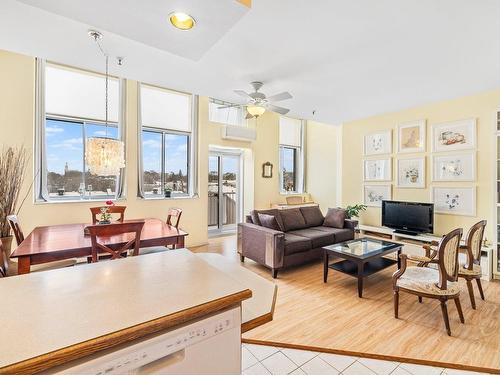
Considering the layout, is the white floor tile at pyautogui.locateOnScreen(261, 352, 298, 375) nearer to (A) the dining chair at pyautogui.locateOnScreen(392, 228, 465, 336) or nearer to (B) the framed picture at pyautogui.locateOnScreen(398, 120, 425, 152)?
(A) the dining chair at pyautogui.locateOnScreen(392, 228, 465, 336)

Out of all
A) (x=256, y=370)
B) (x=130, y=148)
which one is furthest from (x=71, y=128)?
(x=256, y=370)

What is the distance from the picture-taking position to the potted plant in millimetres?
2912

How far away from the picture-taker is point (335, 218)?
16.1 ft

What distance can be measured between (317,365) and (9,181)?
13.1 ft

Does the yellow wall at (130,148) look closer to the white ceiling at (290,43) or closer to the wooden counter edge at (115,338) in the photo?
the white ceiling at (290,43)

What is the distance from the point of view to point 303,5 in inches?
84.8

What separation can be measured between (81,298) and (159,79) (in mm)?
3534

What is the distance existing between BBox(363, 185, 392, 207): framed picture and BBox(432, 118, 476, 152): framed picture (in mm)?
1122

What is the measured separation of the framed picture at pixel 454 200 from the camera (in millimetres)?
4074

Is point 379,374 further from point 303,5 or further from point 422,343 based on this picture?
point 303,5

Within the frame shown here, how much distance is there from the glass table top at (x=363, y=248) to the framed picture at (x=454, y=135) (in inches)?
81.9

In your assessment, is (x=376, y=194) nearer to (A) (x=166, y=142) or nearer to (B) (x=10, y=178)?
(A) (x=166, y=142)

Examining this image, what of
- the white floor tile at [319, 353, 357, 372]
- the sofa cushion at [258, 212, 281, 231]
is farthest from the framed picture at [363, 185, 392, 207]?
the white floor tile at [319, 353, 357, 372]

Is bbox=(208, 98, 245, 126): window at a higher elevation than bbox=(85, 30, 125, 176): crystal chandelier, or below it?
higher
